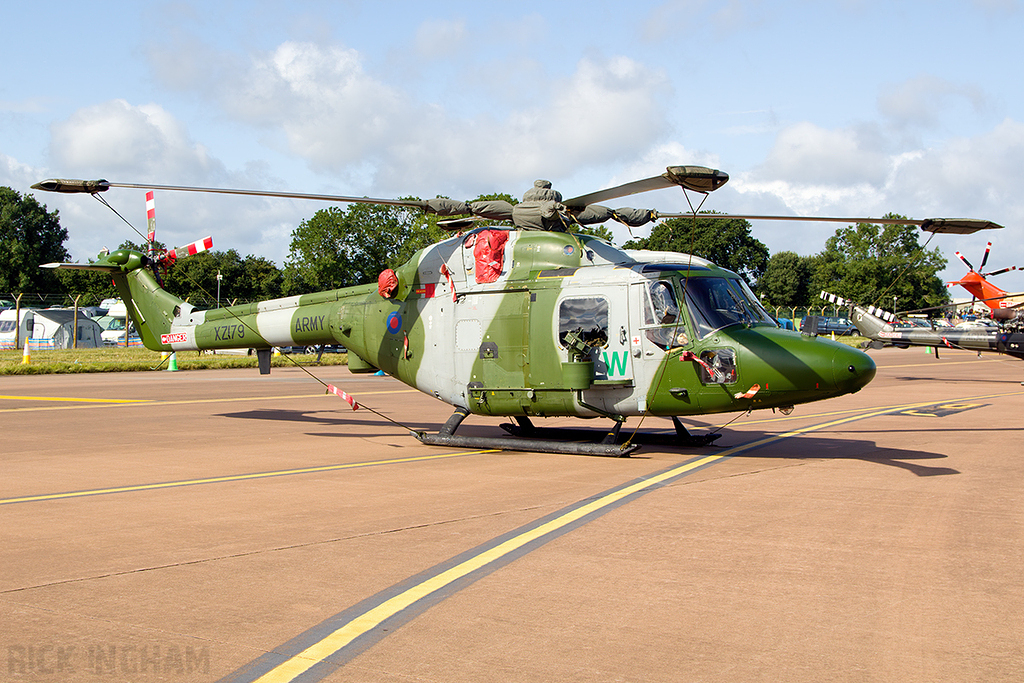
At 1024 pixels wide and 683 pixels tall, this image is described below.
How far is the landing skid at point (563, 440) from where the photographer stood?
40.8ft

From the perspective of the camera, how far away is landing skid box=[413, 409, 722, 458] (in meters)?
12.4

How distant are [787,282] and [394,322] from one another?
5516 inches

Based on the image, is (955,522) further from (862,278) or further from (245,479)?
(862,278)

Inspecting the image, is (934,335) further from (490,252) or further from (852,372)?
(490,252)

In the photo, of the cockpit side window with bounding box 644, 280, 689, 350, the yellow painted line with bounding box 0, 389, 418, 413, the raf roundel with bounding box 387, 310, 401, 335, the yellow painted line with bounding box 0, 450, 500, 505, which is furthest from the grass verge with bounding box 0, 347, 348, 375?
the cockpit side window with bounding box 644, 280, 689, 350

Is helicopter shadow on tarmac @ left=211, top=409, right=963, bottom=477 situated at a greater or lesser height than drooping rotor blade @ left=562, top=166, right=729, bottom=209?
lesser

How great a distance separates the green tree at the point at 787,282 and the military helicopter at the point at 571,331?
443 ft

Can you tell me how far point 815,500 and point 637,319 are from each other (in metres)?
3.99

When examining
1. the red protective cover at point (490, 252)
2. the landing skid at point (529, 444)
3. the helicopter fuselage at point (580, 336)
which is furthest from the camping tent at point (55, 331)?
the red protective cover at point (490, 252)

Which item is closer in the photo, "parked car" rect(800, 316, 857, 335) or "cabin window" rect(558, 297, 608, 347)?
"cabin window" rect(558, 297, 608, 347)

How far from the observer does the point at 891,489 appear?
972cm

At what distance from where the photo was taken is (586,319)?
12375 millimetres

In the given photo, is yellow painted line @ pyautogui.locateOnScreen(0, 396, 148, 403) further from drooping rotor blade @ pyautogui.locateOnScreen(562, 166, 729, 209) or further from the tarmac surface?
drooping rotor blade @ pyautogui.locateOnScreen(562, 166, 729, 209)

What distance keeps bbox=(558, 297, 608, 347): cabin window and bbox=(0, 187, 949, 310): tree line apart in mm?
31511
